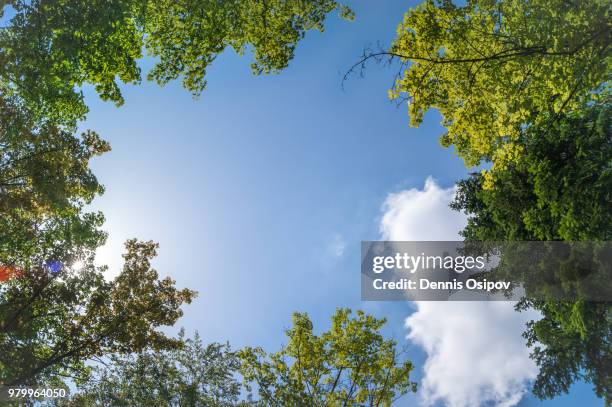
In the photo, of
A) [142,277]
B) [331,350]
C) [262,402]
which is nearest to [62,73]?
[142,277]

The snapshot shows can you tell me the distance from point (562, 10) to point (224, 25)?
9.23m

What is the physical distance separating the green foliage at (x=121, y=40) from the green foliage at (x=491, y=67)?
145 inches

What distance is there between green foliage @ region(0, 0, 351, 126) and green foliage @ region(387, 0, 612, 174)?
3.69 metres

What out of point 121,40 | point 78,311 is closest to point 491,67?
point 121,40

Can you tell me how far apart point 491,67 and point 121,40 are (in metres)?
11.4

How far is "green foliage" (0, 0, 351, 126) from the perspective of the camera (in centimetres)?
1073

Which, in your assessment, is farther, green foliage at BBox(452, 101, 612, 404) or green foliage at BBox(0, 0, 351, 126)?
green foliage at BBox(452, 101, 612, 404)

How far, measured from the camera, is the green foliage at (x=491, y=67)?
953 cm

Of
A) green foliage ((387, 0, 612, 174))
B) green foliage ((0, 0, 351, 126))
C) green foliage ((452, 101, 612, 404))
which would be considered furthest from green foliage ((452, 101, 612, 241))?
green foliage ((0, 0, 351, 126))

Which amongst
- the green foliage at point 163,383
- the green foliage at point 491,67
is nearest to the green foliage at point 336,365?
the green foliage at point 163,383

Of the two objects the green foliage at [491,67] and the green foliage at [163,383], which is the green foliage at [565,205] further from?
the green foliage at [163,383]

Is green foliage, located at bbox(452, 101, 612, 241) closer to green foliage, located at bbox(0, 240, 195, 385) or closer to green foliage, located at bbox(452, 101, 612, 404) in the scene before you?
green foliage, located at bbox(452, 101, 612, 404)

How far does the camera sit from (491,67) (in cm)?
1065

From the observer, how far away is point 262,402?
1764 centimetres
